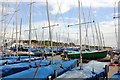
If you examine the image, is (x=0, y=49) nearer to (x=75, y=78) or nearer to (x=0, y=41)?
(x=0, y=41)

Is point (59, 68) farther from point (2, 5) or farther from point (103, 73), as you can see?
point (2, 5)

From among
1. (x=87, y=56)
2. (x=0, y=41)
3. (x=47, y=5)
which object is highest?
(x=47, y=5)

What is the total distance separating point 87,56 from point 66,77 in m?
20.3

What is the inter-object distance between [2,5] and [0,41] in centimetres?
418

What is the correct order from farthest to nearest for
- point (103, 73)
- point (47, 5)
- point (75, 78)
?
point (47, 5), point (103, 73), point (75, 78)

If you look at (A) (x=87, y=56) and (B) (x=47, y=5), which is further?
(A) (x=87, y=56)

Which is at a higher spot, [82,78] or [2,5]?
[2,5]

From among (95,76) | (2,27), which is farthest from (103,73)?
(2,27)

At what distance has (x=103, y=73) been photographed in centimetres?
1402

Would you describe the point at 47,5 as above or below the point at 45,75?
above

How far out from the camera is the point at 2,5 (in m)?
27.8

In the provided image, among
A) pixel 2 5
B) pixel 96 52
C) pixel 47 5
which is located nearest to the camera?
pixel 47 5

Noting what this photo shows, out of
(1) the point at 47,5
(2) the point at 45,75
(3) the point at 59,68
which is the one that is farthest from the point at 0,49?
(2) the point at 45,75

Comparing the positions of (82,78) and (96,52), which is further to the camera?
(96,52)
